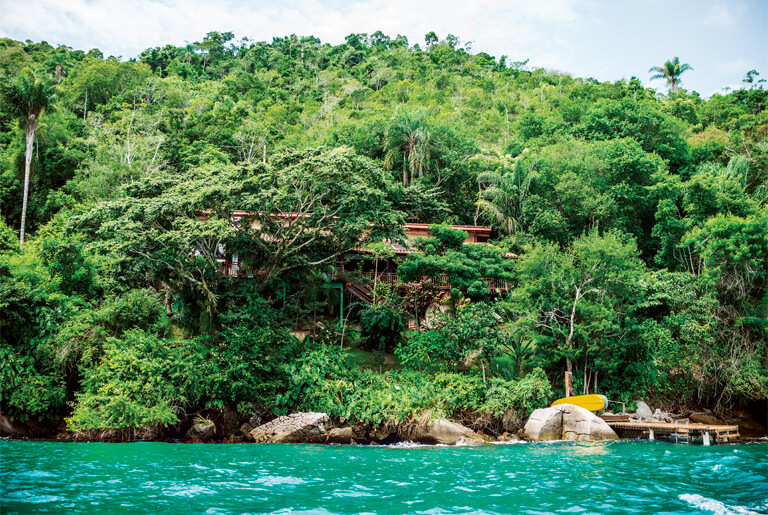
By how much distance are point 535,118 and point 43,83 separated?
2939 centimetres

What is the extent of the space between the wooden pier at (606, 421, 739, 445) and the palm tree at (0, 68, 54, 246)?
2746cm

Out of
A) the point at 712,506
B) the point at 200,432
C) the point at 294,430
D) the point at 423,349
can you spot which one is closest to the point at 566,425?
the point at 423,349

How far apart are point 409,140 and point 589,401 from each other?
1925 cm

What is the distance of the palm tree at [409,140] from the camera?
105 ft

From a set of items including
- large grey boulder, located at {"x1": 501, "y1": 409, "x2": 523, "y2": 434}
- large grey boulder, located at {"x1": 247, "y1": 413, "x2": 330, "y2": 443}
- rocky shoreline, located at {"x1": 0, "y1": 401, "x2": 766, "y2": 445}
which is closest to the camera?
rocky shoreline, located at {"x1": 0, "y1": 401, "x2": 766, "y2": 445}

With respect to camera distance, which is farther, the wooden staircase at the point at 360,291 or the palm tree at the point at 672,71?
the palm tree at the point at 672,71

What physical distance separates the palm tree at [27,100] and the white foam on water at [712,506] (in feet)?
92.5

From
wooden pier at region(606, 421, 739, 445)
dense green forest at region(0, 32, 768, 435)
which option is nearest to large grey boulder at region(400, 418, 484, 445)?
dense green forest at region(0, 32, 768, 435)

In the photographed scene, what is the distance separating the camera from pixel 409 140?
107ft

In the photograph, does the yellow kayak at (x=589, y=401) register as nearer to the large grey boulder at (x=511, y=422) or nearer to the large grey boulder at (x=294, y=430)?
the large grey boulder at (x=511, y=422)

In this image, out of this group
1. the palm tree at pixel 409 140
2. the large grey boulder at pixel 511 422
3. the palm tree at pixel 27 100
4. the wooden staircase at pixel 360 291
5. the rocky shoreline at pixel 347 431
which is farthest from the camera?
the palm tree at pixel 409 140

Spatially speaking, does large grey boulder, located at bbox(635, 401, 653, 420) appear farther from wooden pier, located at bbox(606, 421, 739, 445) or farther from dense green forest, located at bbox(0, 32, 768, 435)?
wooden pier, located at bbox(606, 421, 739, 445)

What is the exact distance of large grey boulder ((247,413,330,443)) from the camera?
16734 millimetres

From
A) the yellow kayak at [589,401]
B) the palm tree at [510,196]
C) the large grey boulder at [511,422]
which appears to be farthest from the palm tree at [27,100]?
the yellow kayak at [589,401]
